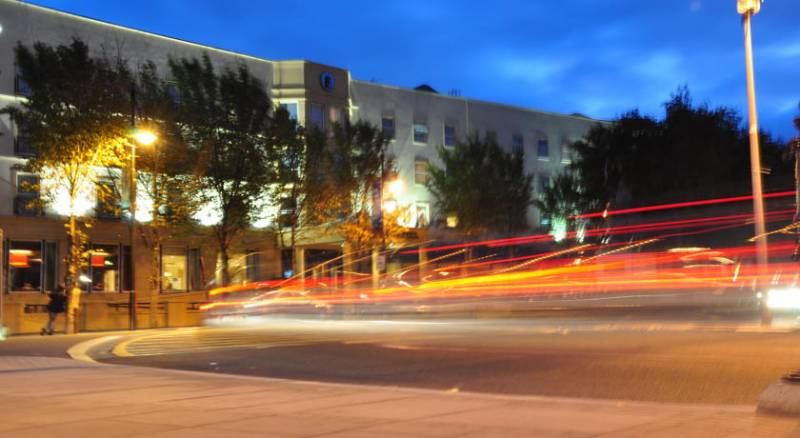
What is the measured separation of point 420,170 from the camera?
5134cm

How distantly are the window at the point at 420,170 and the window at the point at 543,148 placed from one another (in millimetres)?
10402

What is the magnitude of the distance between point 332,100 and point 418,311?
15834 mm

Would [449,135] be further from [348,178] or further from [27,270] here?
[27,270]

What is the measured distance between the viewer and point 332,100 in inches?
1800

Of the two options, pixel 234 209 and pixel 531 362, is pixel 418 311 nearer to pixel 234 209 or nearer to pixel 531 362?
pixel 234 209

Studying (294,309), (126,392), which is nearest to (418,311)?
(294,309)

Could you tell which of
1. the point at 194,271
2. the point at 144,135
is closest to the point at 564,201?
the point at 194,271

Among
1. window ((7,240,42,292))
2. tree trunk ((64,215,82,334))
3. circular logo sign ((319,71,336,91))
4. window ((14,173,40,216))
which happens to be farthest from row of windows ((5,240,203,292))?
circular logo sign ((319,71,336,91))

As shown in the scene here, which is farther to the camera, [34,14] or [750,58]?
[34,14]

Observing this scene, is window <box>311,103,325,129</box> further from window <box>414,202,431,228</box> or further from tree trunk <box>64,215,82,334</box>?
tree trunk <box>64,215,82,334</box>

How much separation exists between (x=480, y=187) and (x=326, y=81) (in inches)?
377

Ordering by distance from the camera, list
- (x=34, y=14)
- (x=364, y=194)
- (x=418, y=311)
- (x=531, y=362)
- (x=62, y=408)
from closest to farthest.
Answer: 1. (x=62, y=408)
2. (x=531, y=362)
3. (x=418, y=311)
4. (x=34, y=14)
5. (x=364, y=194)

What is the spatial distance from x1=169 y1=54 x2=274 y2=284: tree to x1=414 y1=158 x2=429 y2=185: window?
16481 millimetres

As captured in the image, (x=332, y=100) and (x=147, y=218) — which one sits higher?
(x=332, y=100)
